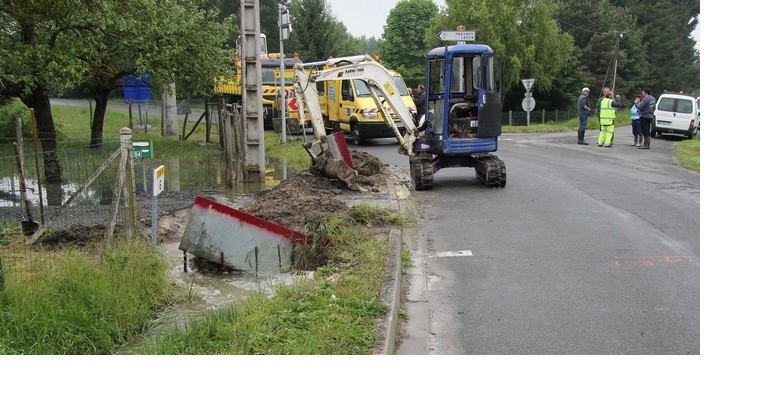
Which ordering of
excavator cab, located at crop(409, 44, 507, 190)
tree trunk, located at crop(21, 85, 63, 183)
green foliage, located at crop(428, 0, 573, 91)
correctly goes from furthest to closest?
green foliage, located at crop(428, 0, 573, 91), tree trunk, located at crop(21, 85, 63, 183), excavator cab, located at crop(409, 44, 507, 190)

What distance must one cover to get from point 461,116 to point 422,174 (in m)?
1.51

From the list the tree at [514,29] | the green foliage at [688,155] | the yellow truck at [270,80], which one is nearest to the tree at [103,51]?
the yellow truck at [270,80]

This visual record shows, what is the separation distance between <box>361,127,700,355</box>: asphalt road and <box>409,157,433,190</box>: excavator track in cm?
19

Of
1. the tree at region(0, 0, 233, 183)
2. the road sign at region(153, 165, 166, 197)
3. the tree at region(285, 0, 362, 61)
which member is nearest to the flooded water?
the road sign at region(153, 165, 166, 197)

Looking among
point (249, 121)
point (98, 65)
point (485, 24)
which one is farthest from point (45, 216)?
point (485, 24)

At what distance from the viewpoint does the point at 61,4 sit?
8.37 metres

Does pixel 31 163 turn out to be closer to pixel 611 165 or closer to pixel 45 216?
pixel 45 216

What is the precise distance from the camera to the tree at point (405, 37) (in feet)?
197

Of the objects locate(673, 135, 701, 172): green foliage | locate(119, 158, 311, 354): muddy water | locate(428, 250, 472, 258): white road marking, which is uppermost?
locate(673, 135, 701, 172): green foliage

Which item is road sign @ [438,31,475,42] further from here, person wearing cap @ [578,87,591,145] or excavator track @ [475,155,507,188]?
person wearing cap @ [578,87,591,145]

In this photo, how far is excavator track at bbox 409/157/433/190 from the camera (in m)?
14.0

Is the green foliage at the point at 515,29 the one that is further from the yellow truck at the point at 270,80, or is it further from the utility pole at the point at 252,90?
the utility pole at the point at 252,90

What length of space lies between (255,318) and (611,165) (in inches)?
549

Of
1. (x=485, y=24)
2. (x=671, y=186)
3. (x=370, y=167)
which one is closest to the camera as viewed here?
(x=671, y=186)
